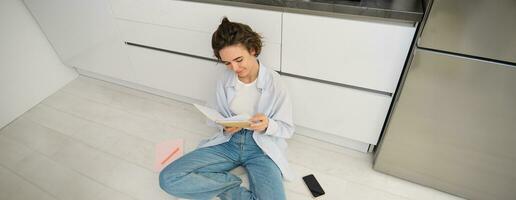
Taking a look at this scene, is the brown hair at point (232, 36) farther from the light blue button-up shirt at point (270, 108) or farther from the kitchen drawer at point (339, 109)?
the kitchen drawer at point (339, 109)

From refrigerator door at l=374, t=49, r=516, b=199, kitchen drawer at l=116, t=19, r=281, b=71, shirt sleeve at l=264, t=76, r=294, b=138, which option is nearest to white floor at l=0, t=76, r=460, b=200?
refrigerator door at l=374, t=49, r=516, b=199

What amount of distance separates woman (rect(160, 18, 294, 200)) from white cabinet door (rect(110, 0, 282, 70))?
0.10m

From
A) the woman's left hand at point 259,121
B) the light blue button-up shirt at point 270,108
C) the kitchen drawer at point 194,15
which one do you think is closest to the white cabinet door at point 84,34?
the kitchen drawer at point 194,15

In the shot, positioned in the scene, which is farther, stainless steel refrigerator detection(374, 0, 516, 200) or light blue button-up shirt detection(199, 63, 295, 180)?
light blue button-up shirt detection(199, 63, 295, 180)

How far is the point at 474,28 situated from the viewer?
0.78 m

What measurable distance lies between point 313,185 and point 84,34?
153 centimetres

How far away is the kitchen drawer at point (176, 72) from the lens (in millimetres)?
1491

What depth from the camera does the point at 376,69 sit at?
107cm

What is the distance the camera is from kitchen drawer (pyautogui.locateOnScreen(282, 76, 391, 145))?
1188mm

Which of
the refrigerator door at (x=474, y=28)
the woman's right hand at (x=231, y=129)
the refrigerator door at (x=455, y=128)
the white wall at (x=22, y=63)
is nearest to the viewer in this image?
the refrigerator door at (x=474, y=28)

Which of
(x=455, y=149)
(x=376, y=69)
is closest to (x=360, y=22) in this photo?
(x=376, y=69)

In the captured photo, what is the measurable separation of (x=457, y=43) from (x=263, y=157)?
797 mm

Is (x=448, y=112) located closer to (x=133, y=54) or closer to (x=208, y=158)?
(x=208, y=158)

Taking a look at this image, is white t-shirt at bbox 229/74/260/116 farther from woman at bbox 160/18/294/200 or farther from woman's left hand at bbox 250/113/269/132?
woman's left hand at bbox 250/113/269/132
